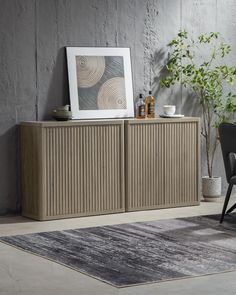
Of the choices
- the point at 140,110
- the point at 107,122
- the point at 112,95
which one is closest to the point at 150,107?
the point at 140,110

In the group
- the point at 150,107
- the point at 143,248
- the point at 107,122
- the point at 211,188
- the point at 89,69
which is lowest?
the point at 143,248

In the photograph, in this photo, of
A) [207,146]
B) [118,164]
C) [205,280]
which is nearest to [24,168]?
[118,164]

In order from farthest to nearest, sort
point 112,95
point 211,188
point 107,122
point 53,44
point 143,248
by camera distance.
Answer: point 211,188 < point 112,95 < point 53,44 < point 107,122 < point 143,248

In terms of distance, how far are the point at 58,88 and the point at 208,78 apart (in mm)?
1800

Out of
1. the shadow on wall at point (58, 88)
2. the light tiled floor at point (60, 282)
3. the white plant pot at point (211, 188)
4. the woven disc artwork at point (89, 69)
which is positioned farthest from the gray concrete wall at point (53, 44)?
the light tiled floor at point (60, 282)

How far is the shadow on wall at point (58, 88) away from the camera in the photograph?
746 cm

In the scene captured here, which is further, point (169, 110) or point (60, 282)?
point (169, 110)

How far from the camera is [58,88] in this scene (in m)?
7.51

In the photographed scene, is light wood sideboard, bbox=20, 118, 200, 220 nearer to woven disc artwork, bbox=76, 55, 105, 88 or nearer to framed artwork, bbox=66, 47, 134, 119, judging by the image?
framed artwork, bbox=66, 47, 134, 119

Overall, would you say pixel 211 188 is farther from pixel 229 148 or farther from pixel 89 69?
pixel 89 69

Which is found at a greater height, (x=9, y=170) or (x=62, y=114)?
(x=62, y=114)

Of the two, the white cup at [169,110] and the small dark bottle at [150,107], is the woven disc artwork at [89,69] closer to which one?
the small dark bottle at [150,107]

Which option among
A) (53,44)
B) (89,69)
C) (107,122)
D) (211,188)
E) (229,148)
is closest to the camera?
(229,148)

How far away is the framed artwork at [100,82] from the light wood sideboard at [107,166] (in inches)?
11.8
